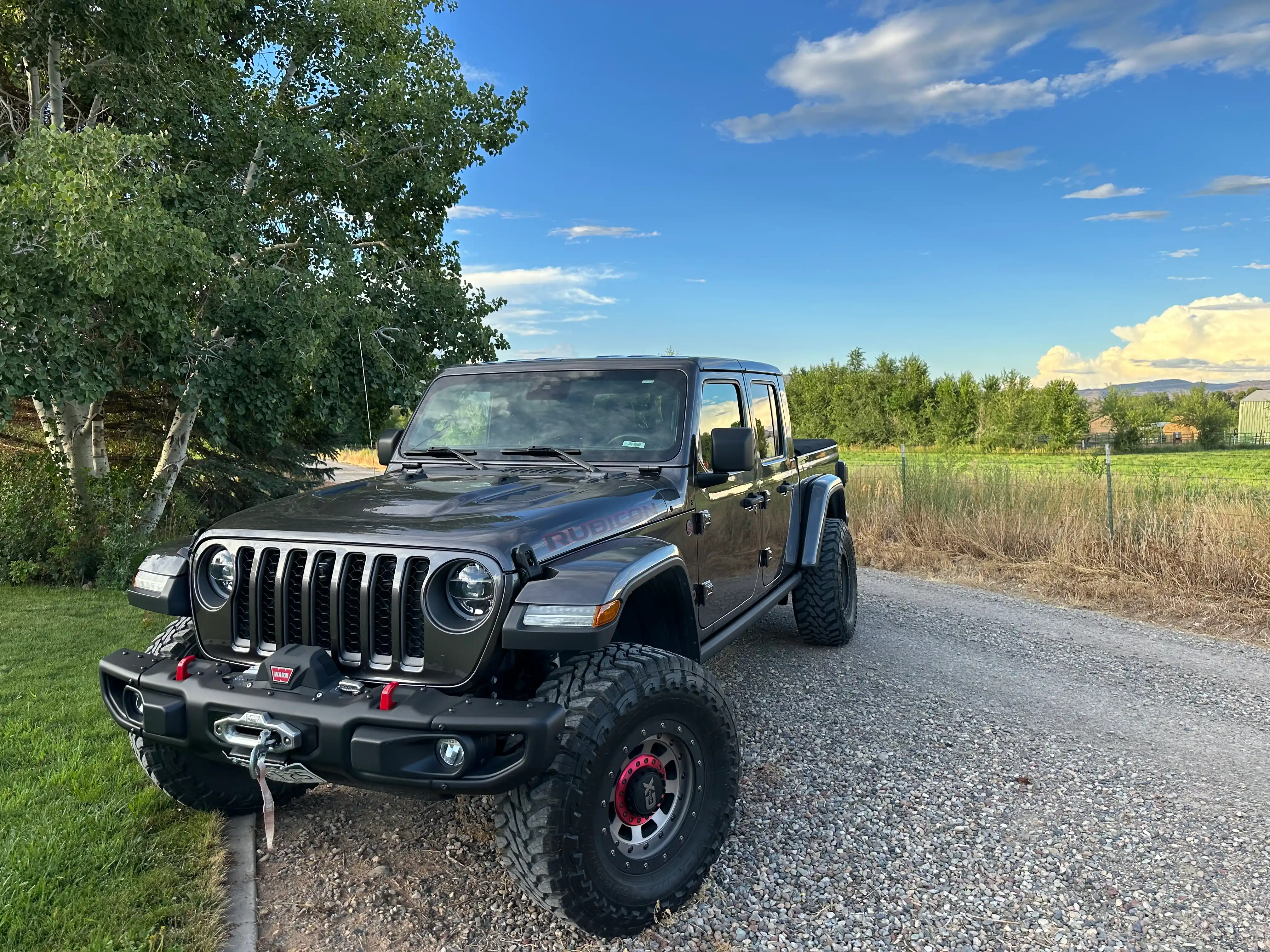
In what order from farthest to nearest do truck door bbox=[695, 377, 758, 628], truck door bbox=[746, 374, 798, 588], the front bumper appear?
truck door bbox=[746, 374, 798, 588], truck door bbox=[695, 377, 758, 628], the front bumper

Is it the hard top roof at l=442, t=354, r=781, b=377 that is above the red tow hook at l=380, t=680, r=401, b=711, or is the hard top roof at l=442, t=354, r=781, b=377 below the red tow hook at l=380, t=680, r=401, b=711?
above

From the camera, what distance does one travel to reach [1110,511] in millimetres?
9633

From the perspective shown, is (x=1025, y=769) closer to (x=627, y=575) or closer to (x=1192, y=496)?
(x=627, y=575)

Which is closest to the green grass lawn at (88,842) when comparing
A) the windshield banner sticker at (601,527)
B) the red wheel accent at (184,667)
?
the red wheel accent at (184,667)

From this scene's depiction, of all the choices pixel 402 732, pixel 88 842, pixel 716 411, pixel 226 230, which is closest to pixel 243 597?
pixel 402 732

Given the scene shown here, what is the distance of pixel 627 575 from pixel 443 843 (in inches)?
58.9

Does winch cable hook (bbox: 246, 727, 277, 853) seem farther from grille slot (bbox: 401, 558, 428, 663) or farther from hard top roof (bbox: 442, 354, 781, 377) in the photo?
hard top roof (bbox: 442, 354, 781, 377)

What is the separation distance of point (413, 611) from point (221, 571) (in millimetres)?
926

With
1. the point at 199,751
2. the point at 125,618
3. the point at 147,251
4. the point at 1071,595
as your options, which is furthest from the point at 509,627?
the point at 1071,595

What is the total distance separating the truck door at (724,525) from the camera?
3941 mm

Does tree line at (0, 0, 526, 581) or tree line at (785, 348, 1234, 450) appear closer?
tree line at (0, 0, 526, 581)

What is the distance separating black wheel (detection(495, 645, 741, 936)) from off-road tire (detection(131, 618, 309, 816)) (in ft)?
3.80

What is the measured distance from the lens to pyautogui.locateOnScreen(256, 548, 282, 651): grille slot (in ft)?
9.71

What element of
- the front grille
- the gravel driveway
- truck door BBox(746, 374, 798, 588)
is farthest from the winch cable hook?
truck door BBox(746, 374, 798, 588)
